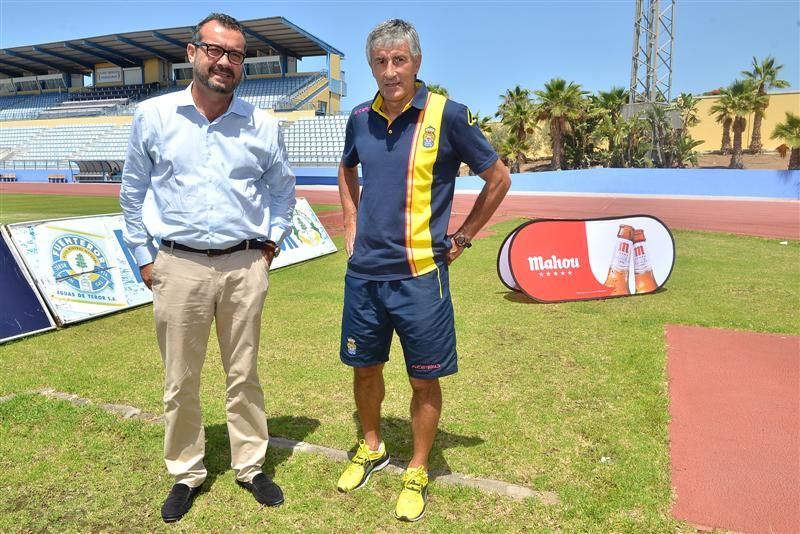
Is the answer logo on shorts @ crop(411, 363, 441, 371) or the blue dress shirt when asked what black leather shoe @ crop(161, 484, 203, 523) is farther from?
logo on shorts @ crop(411, 363, 441, 371)

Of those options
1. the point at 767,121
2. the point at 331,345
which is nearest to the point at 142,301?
the point at 331,345

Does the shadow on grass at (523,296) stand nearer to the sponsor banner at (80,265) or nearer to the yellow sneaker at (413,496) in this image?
the yellow sneaker at (413,496)

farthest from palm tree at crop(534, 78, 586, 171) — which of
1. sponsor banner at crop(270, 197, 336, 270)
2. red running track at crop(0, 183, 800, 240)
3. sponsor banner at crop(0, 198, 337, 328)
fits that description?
sponsor banner at crop(0, 198, 337, 328)

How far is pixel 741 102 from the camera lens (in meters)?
39.5

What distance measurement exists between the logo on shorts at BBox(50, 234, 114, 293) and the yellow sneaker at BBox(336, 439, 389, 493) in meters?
4.54

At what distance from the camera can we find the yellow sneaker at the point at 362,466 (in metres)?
2.93

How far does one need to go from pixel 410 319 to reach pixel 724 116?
154 feet

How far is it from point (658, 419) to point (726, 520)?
A: 109cm

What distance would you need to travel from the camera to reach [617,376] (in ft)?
14.8

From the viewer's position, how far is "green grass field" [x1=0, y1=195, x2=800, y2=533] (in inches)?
107

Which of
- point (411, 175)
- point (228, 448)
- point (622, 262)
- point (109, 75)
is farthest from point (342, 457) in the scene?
point (109, 75)

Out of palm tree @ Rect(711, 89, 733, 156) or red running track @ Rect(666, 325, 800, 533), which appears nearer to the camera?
red running track @ Rect(666, 325, 800, 533)

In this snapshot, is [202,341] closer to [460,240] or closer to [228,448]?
[228,448]

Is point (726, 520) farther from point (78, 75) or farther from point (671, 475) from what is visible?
point (78, 75)
